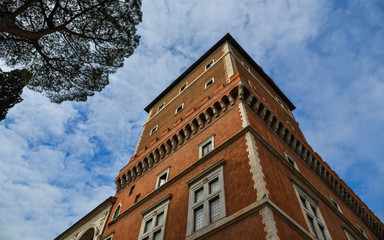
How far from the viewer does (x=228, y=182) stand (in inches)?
387

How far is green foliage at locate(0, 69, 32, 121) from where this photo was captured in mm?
14666

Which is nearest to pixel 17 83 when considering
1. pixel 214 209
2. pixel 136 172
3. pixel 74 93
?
pixel 74 93

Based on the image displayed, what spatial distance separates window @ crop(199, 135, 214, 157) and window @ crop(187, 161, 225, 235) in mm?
1708

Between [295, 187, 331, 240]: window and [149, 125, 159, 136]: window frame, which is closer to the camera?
Result: [295, 187, 331, 240]: window

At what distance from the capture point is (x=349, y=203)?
18531 mm

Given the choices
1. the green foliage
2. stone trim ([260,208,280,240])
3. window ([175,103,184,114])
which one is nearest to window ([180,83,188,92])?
window ([175,103,184,114])

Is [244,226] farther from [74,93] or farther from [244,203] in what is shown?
[74,93]

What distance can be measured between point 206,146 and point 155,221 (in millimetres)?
4221

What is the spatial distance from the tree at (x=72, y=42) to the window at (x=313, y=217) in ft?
33.8

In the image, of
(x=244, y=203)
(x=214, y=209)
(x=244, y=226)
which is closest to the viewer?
(x=244, y=226)

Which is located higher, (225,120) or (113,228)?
(225,120)

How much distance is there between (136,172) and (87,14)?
32.8 feet

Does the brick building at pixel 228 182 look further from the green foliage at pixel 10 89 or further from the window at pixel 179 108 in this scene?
the green foliage at pixel 10 89

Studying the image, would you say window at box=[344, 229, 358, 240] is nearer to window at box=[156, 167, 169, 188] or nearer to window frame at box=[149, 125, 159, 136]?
window at box=[156, 167, 169, 188]
